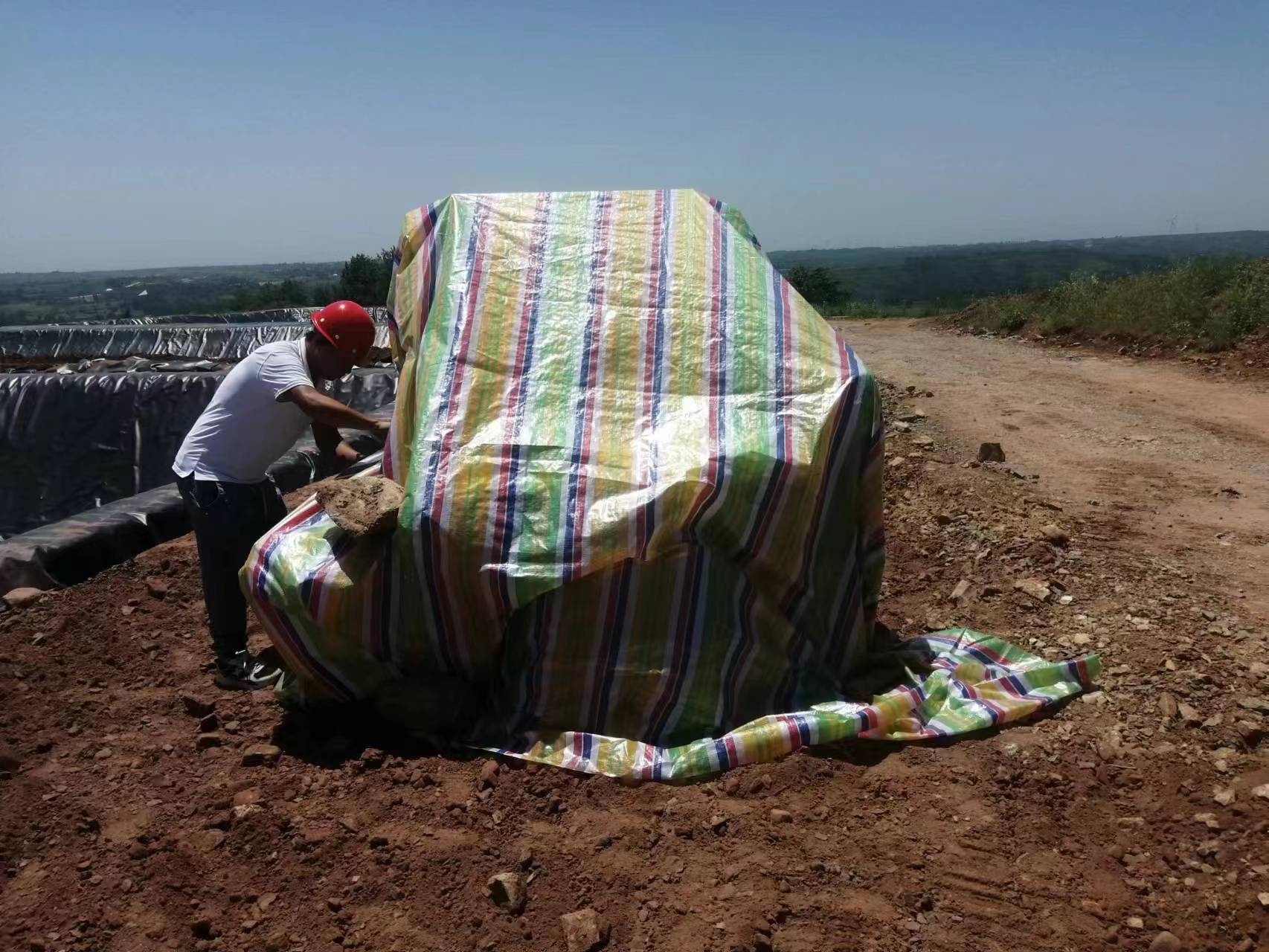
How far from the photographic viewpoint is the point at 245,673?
3.26 meters

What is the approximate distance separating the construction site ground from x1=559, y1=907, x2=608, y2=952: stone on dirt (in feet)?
0.12

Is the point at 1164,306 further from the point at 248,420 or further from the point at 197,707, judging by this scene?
the point at 197,707

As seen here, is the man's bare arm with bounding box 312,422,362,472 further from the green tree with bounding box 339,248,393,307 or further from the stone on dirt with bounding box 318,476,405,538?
the green tree with bounding box 339,248,393,307

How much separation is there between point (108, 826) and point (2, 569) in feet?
6.99

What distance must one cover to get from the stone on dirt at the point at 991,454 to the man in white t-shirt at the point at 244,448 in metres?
3.74

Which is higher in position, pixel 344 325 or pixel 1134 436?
pixel 344 325

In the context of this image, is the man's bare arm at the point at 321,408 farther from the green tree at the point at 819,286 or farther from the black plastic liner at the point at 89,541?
the green tree at the point at 819,286

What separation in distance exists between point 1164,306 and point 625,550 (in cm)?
1072

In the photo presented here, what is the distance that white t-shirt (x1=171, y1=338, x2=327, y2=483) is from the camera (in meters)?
3.20

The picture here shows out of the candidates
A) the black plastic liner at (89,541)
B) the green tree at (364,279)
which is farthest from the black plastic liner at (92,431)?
the green tree at (364,279)

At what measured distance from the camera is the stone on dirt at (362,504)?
261 centimetres

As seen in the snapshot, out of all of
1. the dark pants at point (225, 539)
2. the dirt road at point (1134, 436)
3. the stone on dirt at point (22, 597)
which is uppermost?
the dark pants at point (225, 539)

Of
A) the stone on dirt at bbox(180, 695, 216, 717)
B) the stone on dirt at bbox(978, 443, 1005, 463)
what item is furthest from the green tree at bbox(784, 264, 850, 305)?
the stone on dirt at bbox(180, 695, 216, 717)

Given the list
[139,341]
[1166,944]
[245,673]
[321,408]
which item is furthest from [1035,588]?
[139,341]
